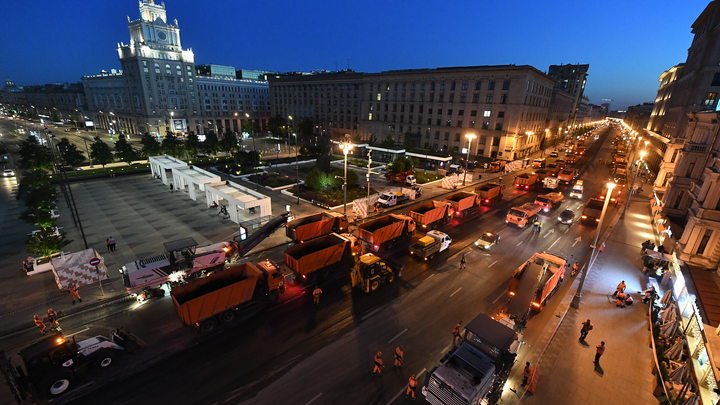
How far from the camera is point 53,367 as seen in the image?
1281 cm

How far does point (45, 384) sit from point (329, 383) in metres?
12.0

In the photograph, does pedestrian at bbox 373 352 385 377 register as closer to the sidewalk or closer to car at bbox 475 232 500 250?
the sidewalk

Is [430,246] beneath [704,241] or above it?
beneath

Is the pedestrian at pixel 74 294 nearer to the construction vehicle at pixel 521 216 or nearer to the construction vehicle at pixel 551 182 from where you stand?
the construction vehicle at pixel 521 216

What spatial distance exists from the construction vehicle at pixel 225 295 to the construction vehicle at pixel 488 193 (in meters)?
29.1

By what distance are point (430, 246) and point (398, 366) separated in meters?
11.6

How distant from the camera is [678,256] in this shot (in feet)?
77.9

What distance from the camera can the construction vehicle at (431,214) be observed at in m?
29.0

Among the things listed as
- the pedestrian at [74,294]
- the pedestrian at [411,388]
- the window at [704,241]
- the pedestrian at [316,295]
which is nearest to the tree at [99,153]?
the pedestrian at [74,294]

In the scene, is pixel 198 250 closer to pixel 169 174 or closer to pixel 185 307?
pixel 185 307

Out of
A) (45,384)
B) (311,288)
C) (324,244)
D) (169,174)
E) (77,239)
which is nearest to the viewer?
(45,384)

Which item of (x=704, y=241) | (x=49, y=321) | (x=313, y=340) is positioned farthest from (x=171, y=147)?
(x=704, y=241)

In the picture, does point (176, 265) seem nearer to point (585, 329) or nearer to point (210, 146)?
point (585, 329)

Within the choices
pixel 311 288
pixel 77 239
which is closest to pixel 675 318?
pixel 311 288
